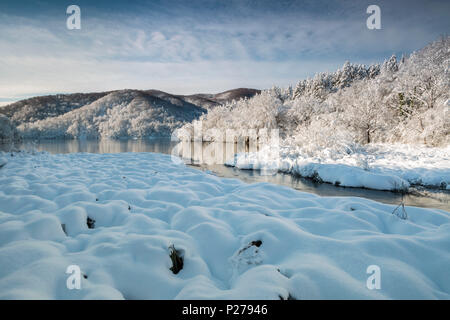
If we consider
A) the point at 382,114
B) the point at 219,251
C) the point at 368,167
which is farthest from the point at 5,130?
the point at 382,114

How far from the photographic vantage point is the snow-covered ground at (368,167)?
7906 millimetres

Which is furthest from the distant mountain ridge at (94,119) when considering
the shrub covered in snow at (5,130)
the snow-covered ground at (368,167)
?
the snow-covered ground at (368,167)

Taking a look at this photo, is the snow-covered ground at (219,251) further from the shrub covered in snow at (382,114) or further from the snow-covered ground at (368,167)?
the shrub covered in snow at (382,114)

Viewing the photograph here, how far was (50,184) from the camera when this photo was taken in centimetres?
550

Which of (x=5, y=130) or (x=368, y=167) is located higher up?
(x=5, y=130)

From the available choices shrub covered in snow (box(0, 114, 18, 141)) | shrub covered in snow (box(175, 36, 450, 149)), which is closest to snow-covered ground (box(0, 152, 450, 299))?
shrub covered in snow (box(175, 36, 450, 149))

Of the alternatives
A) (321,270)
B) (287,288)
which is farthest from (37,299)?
(321,270)

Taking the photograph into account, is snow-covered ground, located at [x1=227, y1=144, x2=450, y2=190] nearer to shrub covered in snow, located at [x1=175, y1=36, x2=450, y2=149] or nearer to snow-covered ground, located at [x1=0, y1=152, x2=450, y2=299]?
shrub covered in snow, located at [x1=175, y1=36, x2=450, y2=149]

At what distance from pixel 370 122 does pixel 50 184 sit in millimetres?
21595

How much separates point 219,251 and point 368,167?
31.3ft

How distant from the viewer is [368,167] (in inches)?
378

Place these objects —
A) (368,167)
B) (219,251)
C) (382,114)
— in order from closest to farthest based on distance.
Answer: (219,251), (368,167), (382,114)

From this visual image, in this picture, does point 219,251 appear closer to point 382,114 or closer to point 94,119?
point 382,114
